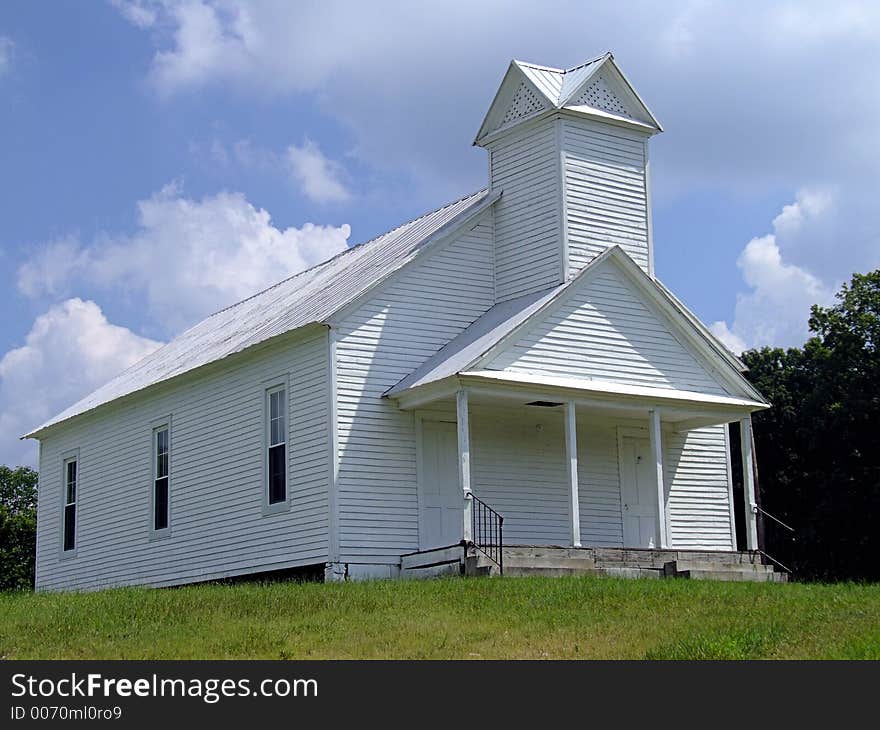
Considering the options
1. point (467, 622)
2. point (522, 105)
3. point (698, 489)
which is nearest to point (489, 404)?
point (698, 489)

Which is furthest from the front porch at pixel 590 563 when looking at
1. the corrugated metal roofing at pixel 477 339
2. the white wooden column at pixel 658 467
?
the corrugated metal roofing at pixel 477 339

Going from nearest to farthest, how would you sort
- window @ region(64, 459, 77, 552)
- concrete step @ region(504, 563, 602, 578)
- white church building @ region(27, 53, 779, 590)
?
concrete step @ region(504, 563, 602, 578) → white church building @ region(27, 53, 779, 590) → window @ region(64, 459, 77, 552)

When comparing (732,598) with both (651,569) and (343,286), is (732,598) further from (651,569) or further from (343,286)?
(343,286)

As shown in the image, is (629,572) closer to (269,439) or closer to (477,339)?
(477,339)

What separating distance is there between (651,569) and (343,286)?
8.05 metres

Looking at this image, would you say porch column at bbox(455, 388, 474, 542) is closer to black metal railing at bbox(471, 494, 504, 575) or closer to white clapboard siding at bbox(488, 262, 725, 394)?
black metal railing at bbox(471, 494, 504, 575)

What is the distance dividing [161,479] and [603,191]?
11183mm

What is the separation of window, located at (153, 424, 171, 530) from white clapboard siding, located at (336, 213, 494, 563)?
6.56 meters

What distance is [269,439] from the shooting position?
87.2ft

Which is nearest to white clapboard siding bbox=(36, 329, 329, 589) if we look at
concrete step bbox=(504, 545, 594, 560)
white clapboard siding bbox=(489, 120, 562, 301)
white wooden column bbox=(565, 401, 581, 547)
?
concrete step bbox=(504, 545, 594, 560)

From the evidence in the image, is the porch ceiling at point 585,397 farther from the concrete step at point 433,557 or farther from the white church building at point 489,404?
the concrete step at point 433,557

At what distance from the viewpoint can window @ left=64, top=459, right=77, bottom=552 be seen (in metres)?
34.1
